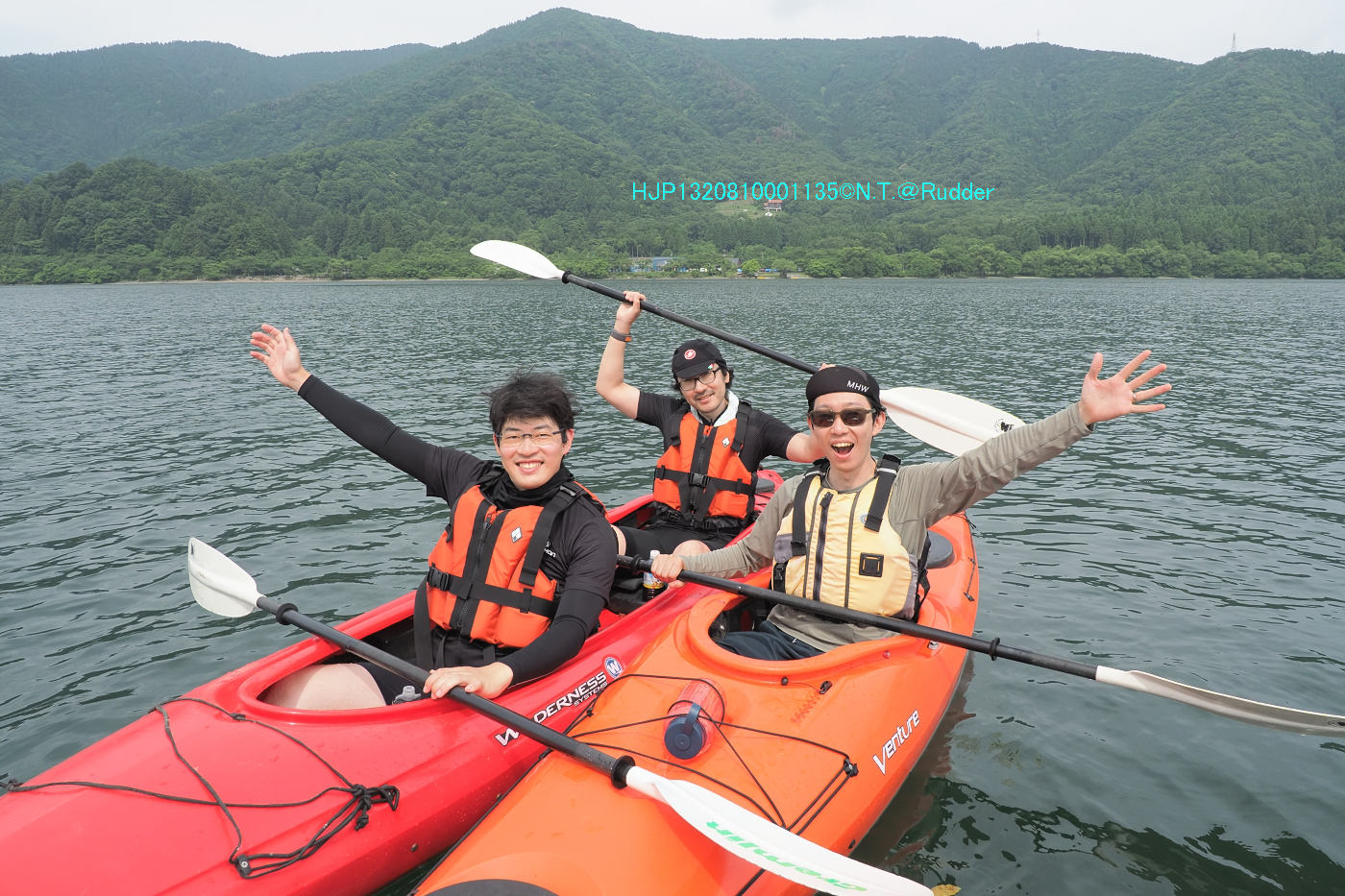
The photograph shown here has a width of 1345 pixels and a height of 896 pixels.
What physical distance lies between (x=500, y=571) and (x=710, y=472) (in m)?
2.52

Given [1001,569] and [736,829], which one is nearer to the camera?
[736,829]

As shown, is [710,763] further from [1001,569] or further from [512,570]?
[1001,569]

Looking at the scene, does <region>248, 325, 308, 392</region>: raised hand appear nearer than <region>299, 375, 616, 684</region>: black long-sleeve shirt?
No

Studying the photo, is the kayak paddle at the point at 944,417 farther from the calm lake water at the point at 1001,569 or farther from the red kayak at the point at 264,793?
the red kayak at the point at 264,793

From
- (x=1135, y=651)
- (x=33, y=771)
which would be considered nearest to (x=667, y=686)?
(x=33, y=771)

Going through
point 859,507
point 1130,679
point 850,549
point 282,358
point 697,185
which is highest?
point 697,185

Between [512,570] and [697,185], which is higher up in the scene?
[697,185]

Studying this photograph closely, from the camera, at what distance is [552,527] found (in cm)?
388

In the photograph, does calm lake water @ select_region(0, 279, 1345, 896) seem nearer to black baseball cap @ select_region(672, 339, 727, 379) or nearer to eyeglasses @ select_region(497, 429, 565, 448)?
eyeglasses @ select_region(497, 429, 565, 448)

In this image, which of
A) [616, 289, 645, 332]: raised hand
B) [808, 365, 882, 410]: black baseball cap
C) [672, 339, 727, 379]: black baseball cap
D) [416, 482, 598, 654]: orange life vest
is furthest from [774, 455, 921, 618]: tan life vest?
[616, 289, 645, 332]: raised hand

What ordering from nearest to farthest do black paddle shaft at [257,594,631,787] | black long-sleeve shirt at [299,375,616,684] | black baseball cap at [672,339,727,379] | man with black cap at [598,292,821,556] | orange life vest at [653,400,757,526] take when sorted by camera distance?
1. black paddle shaft at [257,594,631,787]
2. black long-sleeve shirt at [299,375,616,684]
3. black baseball cap at [672,339,727,379]
4. man with black cap at [598,292,821,556]
5. orange life vest at [653,400,757,526]

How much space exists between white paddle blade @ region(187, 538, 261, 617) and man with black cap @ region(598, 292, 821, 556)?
2419 millimetres

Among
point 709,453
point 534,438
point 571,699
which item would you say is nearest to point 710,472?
point 709,453

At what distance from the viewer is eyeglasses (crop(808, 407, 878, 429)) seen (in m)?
3.80
